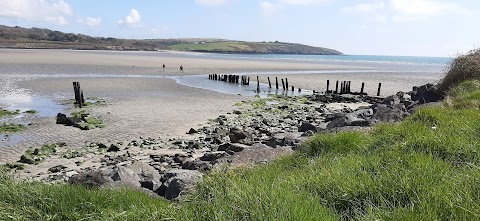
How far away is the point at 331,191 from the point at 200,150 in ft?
31.9

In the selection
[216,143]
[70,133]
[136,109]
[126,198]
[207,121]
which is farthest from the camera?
[136,109]

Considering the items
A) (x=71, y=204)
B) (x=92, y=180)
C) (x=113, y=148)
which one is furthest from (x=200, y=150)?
(x=71, y=204)

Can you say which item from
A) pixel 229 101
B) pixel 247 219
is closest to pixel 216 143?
pixel 247 219

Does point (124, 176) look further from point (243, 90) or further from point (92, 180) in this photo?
point (243, 90)

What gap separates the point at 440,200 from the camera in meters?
3.31

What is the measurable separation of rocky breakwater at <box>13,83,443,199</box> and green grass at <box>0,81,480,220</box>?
4.12ft

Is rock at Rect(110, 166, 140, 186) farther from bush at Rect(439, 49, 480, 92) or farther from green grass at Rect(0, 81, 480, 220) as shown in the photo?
bush at Rect(439, 49, 480, 92)

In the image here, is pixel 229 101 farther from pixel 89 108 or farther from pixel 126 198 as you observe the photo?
pixel 126 198

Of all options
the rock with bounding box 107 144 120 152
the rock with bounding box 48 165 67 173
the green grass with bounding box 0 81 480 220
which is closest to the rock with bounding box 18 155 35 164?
the rock with bounding box 48 165 67 173

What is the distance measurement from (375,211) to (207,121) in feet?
53.1

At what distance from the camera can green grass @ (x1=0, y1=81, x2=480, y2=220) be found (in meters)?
3.29

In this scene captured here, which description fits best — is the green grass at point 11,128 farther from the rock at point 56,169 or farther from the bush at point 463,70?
the bush at point 463,70

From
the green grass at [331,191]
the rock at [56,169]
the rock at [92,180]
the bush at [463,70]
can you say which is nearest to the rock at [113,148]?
the rock at [56,169]

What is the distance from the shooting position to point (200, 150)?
13.4 meters
